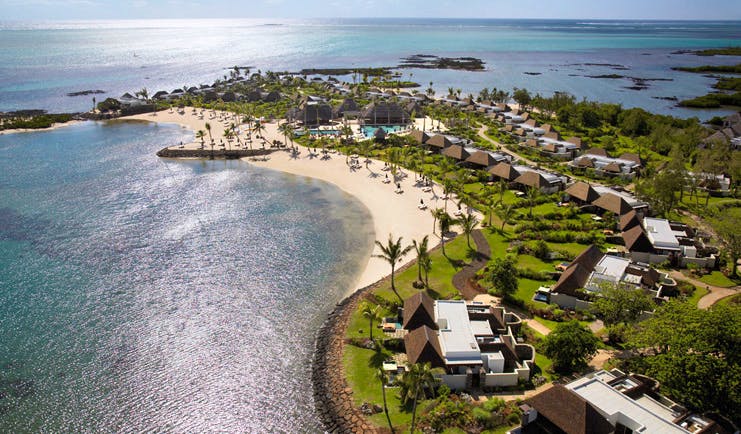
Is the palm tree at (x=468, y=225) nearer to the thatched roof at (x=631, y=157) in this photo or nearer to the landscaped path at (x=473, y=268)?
the landscaped path at (x=473, y=268)

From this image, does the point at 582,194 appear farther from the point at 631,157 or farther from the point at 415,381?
the point at 415,381

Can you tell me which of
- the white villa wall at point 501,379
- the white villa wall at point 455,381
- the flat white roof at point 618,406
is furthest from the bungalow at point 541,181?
the white villa wall at point 455,381

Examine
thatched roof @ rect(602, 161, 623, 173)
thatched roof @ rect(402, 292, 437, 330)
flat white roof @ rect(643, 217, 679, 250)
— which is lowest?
thatched roof @ rect(402, 292, 437, 330)

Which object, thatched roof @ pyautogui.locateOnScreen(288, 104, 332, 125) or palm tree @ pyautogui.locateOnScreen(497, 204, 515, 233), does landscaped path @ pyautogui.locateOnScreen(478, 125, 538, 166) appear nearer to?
palm tree @ pyautogui.locateOnScreen(497, 204, 515, 233)

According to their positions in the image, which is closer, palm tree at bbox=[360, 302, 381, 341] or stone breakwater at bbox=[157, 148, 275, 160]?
palm tree at bbox=[360, 302, 381, 341]

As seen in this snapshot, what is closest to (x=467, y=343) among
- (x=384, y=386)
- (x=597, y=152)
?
(x=384, y=386)

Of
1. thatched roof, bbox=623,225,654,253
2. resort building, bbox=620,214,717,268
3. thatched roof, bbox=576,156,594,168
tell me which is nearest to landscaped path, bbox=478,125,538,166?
thatched roof, bbox=576,156,594,168
